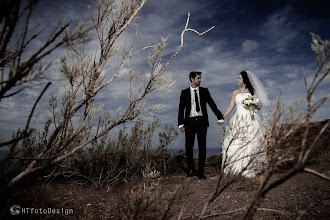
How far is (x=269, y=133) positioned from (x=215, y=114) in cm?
439

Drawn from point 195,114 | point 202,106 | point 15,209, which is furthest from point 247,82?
point 15,209

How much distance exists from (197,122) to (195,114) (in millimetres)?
224

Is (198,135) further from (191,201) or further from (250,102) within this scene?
(191,201)

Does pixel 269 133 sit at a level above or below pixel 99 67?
below


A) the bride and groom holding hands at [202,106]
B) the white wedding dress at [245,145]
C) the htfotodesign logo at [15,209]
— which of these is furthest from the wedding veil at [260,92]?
the htfotodesign logo at [15,209]

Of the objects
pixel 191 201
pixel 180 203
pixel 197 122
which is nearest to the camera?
pixel 180 203

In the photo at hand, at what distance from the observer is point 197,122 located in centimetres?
575

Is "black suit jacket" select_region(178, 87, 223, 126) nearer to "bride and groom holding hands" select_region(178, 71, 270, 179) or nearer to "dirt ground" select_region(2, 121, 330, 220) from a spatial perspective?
"bride and groom holding hands" select_region(178, 71, 270, 179)

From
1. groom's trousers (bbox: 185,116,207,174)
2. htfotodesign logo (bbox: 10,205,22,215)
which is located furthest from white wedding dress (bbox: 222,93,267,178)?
htfotodesign logo (bbox: 10,205,22,215)

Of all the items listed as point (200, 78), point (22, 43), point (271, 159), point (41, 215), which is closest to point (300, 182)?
point (200, 78)

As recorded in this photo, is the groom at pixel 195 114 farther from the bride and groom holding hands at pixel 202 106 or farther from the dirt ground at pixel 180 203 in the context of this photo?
the dirt ground at pixel 180 203

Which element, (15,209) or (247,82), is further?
(247,82)

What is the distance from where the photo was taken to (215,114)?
6.05 metres

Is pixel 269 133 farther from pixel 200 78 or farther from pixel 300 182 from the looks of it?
pixel 200 78
